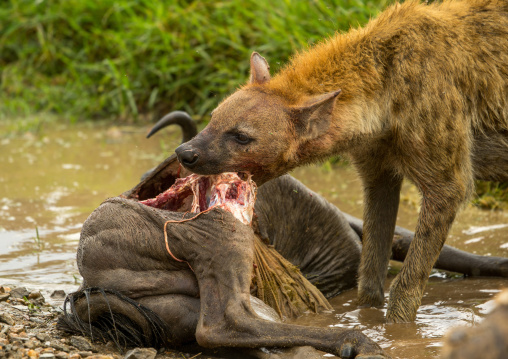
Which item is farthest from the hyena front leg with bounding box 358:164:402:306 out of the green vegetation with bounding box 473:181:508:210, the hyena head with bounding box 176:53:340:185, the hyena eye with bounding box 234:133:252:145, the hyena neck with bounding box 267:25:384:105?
the green vegetation with bounding box 473:181:508:210

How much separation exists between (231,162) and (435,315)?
1443 mm

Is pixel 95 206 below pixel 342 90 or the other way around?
below

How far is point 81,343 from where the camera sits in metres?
3.50

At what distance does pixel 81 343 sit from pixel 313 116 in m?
1.64

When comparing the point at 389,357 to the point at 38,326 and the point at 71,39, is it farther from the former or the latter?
the point at 71,39

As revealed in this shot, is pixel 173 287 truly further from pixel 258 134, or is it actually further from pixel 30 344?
pixel 258 134

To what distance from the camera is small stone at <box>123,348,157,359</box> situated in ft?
10.9

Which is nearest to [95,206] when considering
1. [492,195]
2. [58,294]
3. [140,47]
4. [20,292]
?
[58,294]

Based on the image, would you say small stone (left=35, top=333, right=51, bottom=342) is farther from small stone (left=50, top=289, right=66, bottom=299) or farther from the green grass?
the green grass

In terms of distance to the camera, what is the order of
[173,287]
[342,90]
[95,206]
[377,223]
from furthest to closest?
1. [95,206]
2. [377,223]
3. [342,90]
4. [173,287]

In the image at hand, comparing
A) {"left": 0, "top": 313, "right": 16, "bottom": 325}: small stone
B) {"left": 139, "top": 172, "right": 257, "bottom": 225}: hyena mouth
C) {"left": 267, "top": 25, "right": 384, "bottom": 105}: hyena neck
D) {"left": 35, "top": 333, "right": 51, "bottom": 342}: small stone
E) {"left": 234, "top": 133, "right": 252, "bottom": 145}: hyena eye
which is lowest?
{"left": 35, "top": 333, "right": 51, "bottom": 342}: small stone

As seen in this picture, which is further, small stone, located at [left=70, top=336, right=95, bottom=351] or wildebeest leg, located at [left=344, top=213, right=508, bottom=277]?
wildebeest leg, located at [left=344, top=213, right=508, bottom=277]

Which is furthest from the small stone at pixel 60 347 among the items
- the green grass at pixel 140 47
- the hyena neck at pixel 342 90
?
the green grass at pixel 140 47

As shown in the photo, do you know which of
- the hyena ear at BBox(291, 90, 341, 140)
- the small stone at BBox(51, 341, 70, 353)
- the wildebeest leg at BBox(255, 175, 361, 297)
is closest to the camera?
the small stone at BBox(51, 341, 70, 353)
